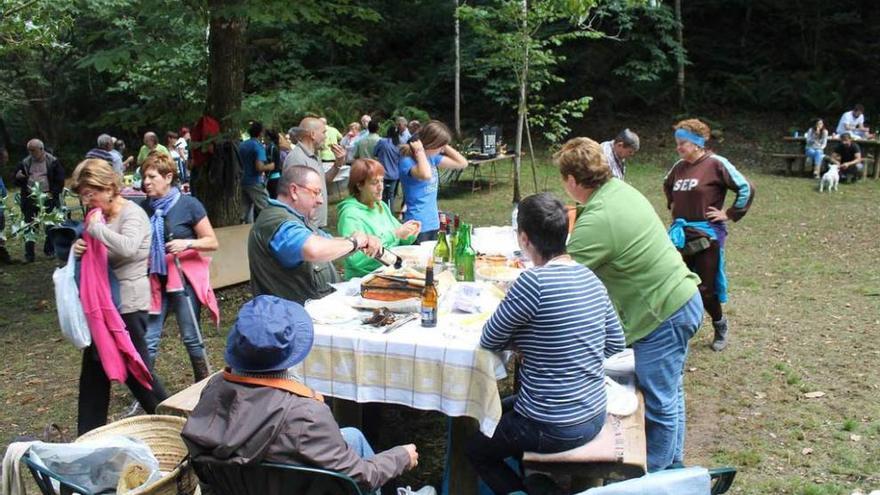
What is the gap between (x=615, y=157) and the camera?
22.5 ft

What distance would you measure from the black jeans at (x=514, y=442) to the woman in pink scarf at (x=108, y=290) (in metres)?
2.08

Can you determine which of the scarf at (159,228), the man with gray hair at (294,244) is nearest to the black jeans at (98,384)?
the scarf at (159,228)

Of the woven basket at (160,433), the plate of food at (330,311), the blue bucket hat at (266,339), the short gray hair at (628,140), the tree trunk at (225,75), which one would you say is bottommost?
the woven basket at (160,433)

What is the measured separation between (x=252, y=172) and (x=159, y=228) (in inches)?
180

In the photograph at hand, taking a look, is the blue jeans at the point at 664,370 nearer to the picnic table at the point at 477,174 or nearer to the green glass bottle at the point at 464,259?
the green glass bottle at the point at 464,259

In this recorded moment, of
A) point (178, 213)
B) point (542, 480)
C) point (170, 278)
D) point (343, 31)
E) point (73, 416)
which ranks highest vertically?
point (343, 31)

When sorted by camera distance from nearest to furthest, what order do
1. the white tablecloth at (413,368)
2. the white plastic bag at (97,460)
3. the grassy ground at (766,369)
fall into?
1. the white plastic bag at (97,460)
2. the white tablecloth at (413,368)
3. the grassy ground at (766,369)

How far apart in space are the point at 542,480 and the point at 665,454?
100cm

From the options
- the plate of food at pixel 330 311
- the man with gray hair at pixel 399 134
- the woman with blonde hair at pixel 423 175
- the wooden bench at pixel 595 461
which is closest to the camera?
the wooden bench at pixel 595 461

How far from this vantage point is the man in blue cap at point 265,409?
219 centimetres

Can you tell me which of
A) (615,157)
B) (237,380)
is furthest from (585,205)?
(615,157)

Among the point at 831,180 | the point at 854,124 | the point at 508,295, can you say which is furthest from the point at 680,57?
the point at 508,295

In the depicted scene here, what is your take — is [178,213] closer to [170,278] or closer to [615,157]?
[170,278]

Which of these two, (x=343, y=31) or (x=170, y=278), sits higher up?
(x=343, y=31)
